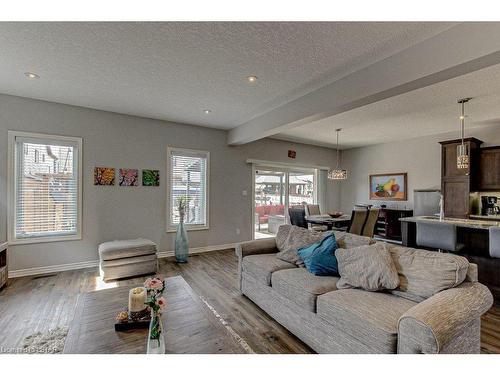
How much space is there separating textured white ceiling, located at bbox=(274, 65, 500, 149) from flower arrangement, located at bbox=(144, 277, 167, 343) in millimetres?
3768

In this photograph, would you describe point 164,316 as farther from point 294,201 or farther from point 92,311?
point 294,201

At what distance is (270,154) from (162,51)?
4.15 metres

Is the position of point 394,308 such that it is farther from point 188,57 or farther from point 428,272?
point 188,57

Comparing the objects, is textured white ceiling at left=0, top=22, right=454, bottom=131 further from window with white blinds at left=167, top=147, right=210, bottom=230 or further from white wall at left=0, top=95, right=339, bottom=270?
window with white blinds at left=167, top=147, right=210, bottom=230

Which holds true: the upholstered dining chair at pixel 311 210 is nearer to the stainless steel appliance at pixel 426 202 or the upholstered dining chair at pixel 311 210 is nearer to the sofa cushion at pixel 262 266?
the stainless steel appliance at pixel 426 202

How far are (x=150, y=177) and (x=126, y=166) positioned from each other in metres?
0.45

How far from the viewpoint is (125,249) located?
3725 mm

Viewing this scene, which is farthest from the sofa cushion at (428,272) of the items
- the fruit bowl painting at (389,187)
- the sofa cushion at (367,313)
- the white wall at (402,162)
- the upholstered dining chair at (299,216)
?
the fruit bowl painting at (389,187)

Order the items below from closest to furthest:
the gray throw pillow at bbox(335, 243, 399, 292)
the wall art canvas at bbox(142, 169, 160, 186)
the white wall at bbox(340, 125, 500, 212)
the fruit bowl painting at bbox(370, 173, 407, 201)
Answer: the gray throw pillow at bbox(335, 243, 399, 292), the wall art canvas at bbox(142, 169, 160, 186), the white wall at bbox(340, 125, 500, 212), the fruit bowl painting at bbox(370, 173, 407, 201)

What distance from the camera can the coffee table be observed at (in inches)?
56.4

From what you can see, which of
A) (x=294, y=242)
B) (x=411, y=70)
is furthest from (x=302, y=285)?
(x=411, y=70)

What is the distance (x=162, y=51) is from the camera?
8.00 ft

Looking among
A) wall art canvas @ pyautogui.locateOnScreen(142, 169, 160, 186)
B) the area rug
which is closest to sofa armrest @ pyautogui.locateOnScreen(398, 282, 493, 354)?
the area rug
